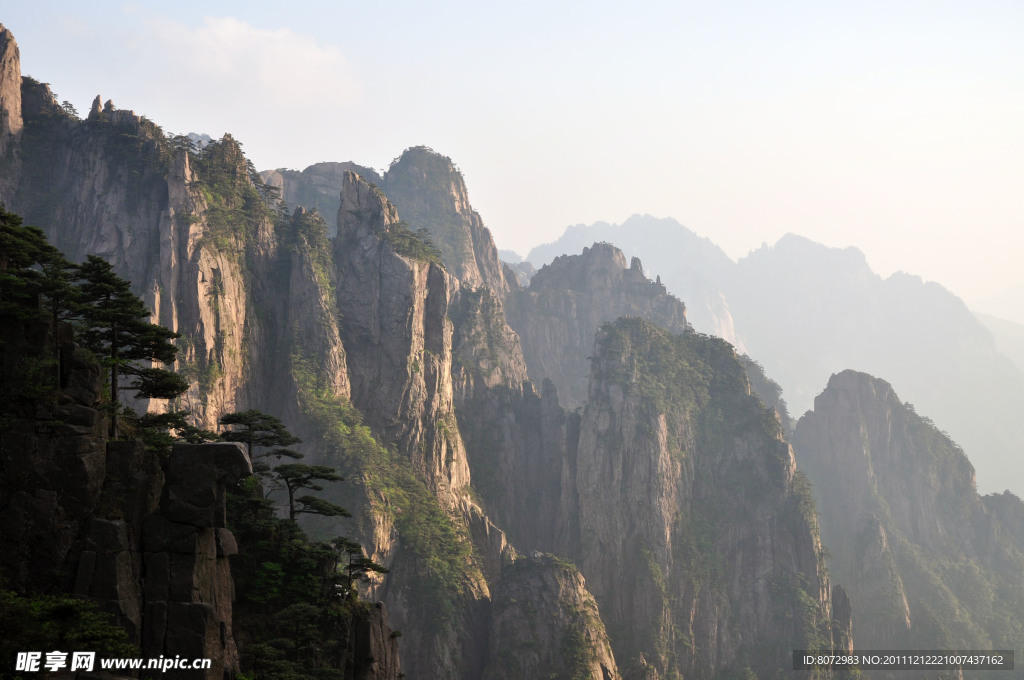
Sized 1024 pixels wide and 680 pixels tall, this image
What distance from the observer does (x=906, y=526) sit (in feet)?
407

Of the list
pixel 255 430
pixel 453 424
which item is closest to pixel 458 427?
pixel 453 424

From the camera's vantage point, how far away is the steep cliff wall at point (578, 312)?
142m

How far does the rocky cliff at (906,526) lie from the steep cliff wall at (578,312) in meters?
32.7

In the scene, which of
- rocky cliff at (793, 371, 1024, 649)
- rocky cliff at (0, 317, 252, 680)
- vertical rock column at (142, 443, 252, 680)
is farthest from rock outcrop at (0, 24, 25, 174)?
rocky cliff at (793, 371, 1024, 649)

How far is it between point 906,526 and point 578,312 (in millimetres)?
65023

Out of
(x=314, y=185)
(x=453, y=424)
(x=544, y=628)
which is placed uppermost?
(x=314, y=185)

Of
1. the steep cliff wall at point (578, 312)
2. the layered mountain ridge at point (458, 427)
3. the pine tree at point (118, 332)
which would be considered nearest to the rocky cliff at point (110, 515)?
the pine tree at point (118, 332)

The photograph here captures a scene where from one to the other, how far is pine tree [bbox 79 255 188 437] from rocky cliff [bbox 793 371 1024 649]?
104 meters

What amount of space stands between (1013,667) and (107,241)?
120340mm

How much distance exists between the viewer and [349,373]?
84.7m

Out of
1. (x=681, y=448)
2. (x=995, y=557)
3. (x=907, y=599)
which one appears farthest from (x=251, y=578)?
(x=995, y=557)

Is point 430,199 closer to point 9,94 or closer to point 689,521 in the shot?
point 689,521

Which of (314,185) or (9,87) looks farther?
(314,185)

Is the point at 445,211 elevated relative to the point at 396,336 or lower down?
elevated
